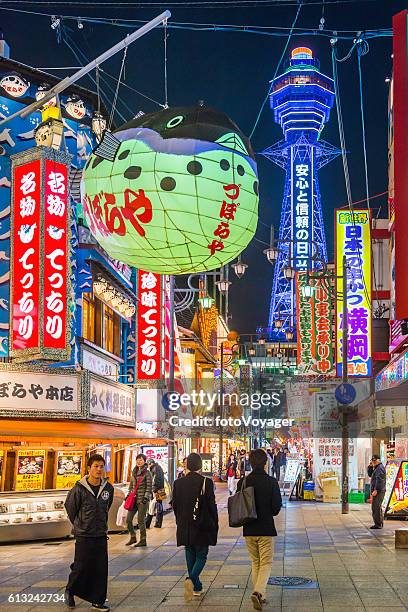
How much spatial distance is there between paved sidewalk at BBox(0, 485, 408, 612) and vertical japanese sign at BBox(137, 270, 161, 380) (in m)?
10.0

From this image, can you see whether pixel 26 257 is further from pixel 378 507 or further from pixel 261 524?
pixel 261 524

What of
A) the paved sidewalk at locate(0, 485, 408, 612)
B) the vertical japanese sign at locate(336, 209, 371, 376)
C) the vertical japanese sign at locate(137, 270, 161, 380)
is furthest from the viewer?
the vertical japanese sign at locate(336, 209, 371, 376)

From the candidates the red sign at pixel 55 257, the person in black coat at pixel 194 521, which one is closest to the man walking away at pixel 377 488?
the red sign at pixel 55 257

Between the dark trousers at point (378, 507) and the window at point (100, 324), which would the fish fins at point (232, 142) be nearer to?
the dark trousers at point (378, 507)

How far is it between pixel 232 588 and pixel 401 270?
6.04 meters

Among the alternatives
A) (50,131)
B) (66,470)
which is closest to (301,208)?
(50,131)

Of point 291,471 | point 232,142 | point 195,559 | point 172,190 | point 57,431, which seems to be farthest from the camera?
point 291,471

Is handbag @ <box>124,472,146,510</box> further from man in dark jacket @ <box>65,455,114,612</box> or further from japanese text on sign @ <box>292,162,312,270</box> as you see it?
japanese text on sign @ <box>292,162,312,270</box>

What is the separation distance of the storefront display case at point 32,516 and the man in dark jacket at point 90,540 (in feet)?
29.2

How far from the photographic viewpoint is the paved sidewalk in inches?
445

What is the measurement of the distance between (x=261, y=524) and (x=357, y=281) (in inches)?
878

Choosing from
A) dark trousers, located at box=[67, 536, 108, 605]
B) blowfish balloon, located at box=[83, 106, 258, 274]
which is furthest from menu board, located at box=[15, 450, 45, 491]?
blowfish balloon, located at box=[83, 106, 258, 274]

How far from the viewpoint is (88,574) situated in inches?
424

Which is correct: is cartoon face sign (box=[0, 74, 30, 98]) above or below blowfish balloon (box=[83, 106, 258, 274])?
above
